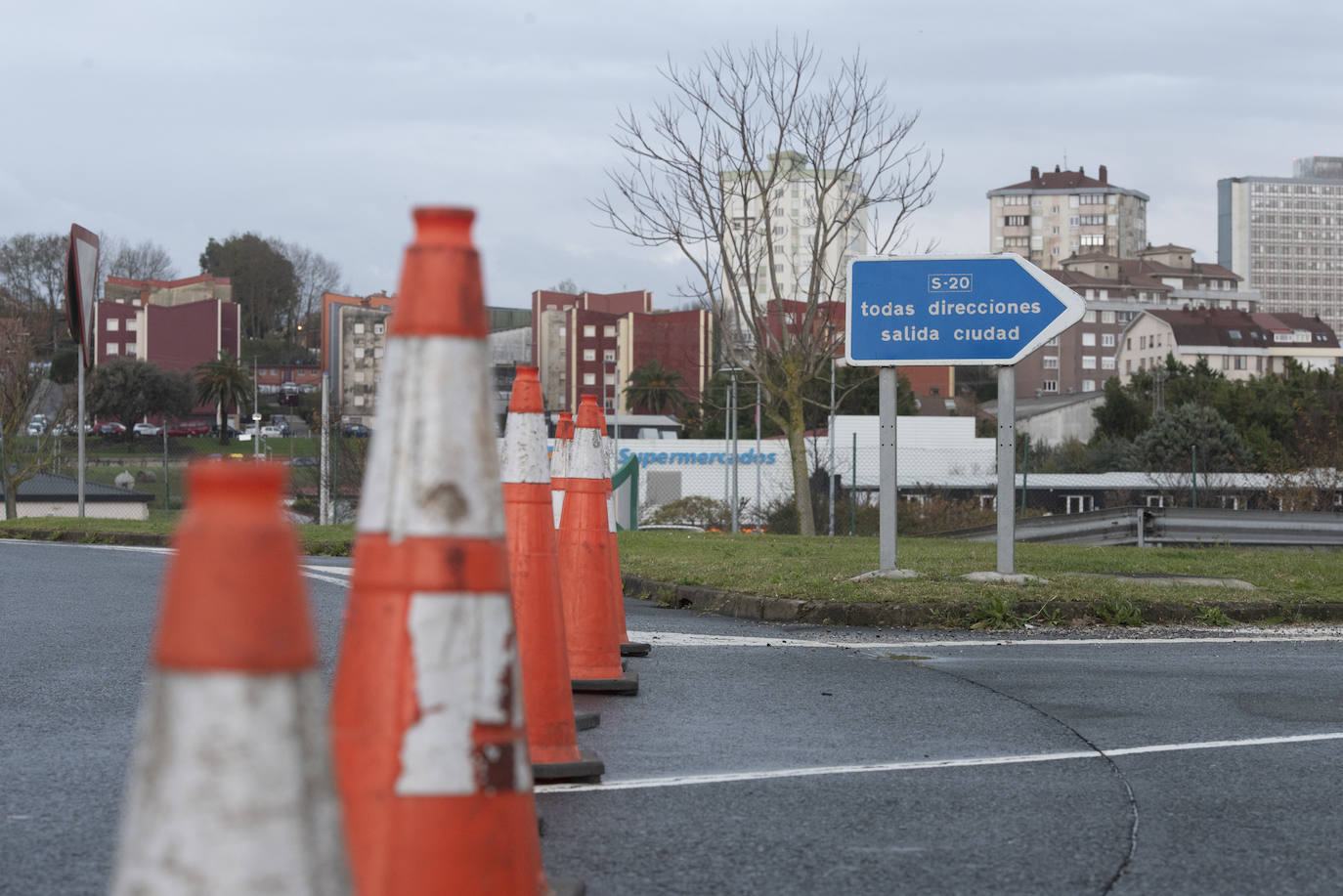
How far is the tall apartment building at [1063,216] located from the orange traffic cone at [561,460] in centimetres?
17748

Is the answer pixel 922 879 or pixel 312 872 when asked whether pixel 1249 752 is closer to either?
pixel 922 879

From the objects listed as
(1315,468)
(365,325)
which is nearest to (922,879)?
(1315,468)

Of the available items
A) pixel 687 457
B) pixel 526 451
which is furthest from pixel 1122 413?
pixel 526 451

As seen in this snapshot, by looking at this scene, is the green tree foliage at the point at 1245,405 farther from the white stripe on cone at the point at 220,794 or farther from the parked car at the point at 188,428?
the parked car at the point at 188,428

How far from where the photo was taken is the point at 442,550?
253 centimetres

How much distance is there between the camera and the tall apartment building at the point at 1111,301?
144125 mm

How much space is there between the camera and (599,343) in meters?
127

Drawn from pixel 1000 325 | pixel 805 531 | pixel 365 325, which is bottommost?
pixel 805 531

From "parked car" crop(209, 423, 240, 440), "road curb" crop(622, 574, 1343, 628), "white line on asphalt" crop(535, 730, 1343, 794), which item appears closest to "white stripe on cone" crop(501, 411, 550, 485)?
"white line on asphalt" crop(535, 730, 1343, 794)

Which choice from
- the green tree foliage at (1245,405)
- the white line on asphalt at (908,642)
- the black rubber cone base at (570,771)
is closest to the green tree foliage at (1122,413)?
the green tree foliage at (1245,405)

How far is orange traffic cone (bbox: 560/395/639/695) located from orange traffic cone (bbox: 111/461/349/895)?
474 centimetres

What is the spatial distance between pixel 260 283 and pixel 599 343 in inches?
1362

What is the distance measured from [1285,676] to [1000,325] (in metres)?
4.73

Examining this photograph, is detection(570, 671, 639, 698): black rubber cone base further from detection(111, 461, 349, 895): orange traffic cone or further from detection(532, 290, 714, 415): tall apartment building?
detection(532, 290, 714, 415): tall apartment building
